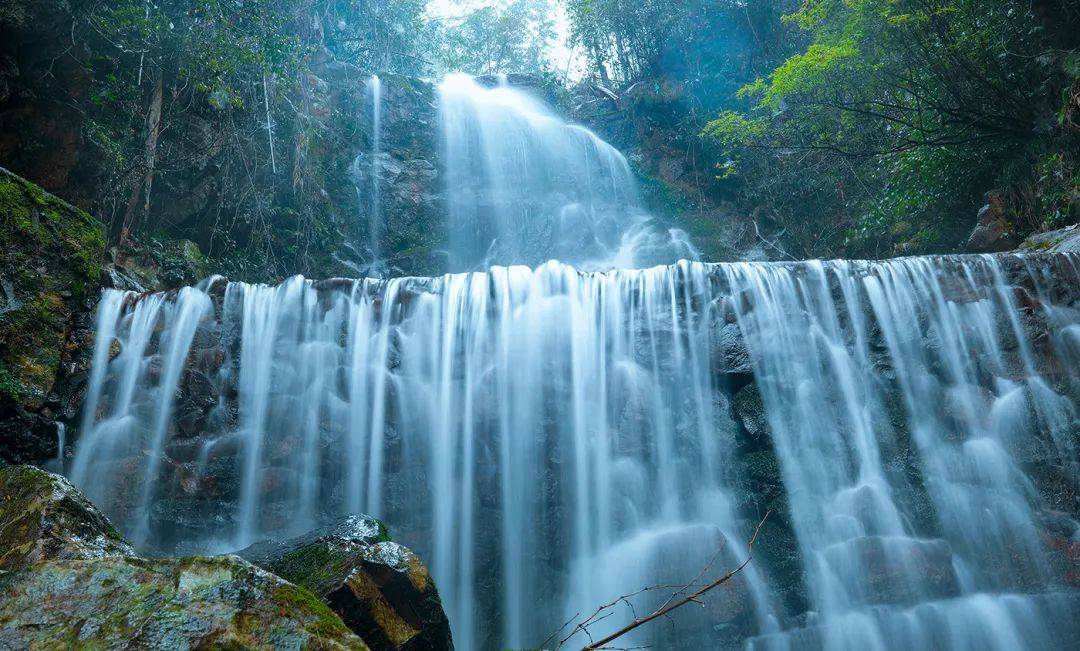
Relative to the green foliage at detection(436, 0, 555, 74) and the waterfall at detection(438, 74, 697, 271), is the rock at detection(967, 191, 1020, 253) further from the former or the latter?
the green foliage at detection(436, 0, 555, 74)

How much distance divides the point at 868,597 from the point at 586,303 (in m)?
4.46

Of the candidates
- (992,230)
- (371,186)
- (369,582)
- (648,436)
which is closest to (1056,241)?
(992,230)

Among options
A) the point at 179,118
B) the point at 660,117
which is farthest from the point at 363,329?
the point at 660,117

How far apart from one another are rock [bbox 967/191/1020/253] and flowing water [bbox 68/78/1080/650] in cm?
202

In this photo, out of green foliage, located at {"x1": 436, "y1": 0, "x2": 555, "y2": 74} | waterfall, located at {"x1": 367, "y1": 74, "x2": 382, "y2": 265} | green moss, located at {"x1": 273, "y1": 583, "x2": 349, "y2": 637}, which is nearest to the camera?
green moss, located at {"x1": 273, "y1": 583, "x2": 349, "y2": 637}

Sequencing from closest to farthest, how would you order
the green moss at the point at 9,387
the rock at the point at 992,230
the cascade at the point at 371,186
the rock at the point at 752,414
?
the green moss at the point at 9,387 < the rock at the point at 752,414 < the rock at the point at 992,230 < the cascade at the point at 371,186

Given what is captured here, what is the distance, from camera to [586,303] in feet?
28.0

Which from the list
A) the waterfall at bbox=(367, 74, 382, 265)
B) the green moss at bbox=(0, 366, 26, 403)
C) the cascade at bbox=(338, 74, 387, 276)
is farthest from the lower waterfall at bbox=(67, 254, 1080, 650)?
the waterfall at bbox=(367, 74, 382, 265)

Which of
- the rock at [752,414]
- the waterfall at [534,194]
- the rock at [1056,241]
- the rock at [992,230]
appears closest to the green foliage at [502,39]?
the waterfall at [534,194]

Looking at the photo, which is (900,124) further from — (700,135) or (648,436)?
(648,436)

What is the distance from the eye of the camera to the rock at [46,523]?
2.81 m

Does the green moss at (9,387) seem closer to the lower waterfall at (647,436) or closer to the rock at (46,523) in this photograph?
the lower waterfall at (647,436)

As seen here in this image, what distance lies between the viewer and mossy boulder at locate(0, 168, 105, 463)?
689 centimetres

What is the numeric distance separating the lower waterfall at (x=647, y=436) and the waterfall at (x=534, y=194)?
680 cm
